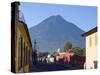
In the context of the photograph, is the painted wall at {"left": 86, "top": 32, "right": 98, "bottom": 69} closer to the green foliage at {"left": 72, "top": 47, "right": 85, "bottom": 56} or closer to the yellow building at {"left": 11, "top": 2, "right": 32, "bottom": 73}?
the green foliage at {"left": 72, "top": 47, "right": 85, "bottom": 56}

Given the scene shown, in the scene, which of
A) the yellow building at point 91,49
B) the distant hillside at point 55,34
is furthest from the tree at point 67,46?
the yellow building at point 91,49

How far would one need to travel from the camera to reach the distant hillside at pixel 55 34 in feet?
10.6

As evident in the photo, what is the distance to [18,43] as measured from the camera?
3.05 m

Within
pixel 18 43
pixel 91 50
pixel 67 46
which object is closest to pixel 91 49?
pixel 91 50

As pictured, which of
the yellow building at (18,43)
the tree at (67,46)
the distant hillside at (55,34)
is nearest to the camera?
the yellow building at (18,43)

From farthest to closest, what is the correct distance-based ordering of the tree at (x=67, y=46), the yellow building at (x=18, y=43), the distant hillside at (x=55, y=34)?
the tree at (x=67, y=46) < the distant hillside at (x=55, y=34) < the yellow building at (x=18, y=43)

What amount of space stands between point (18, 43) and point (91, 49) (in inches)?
42.4

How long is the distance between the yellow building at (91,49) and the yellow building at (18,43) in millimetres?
846

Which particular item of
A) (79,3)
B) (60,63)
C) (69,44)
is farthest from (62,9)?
(60,63)

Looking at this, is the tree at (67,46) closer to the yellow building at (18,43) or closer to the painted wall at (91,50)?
the painted wall at (91,50)

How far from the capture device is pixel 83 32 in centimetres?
348

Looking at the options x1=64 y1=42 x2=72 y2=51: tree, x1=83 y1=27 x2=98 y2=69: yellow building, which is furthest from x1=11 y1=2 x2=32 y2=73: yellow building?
A: x1=83 y1=27 x2=98 y2=69: yellow building

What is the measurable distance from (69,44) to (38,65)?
20.7 inches

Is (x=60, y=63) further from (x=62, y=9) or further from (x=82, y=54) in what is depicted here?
(x=62, y=9)
